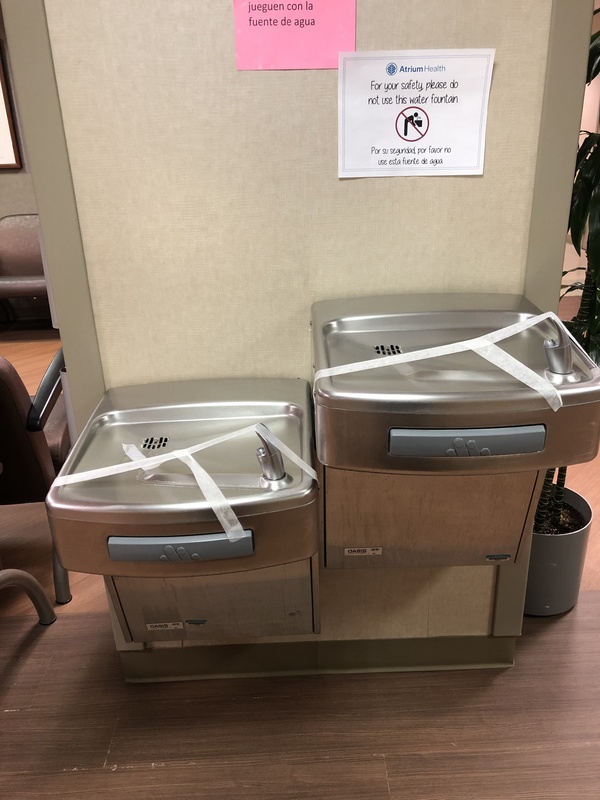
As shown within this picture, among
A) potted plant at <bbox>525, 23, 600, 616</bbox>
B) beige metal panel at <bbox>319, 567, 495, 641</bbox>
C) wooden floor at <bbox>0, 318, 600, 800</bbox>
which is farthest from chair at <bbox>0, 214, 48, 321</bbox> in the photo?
potted plant at <bbox>525, 23, 600, 616</bbox>

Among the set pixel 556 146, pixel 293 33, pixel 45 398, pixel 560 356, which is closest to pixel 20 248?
pixel 45 398

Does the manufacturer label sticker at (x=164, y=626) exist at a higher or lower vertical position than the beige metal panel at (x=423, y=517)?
lower

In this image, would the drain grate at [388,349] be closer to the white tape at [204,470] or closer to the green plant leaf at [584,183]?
the white tape at [204,470]

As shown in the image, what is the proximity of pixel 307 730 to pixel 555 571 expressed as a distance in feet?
2.52

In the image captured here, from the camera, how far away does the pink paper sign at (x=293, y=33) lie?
1.16m

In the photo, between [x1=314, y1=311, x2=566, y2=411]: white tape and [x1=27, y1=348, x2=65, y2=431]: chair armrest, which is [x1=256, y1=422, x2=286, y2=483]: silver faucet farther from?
[x1=27, y1=348, x2=65, y2=431]: chair armrest

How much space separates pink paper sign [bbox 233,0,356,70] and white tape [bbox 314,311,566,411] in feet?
1.75

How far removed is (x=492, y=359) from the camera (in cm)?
113

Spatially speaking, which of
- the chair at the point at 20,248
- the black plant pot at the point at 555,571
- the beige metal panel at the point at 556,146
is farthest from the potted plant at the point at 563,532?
the chair at the point at 20,248

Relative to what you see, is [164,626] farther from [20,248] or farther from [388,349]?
[20,248]

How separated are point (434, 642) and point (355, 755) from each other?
0.33 m

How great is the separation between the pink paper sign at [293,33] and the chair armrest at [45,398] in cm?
89

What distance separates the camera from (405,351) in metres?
1.19

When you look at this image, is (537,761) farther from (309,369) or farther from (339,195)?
(339,195)
